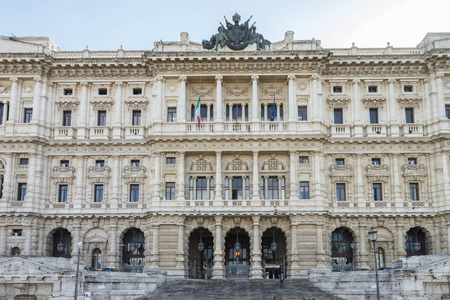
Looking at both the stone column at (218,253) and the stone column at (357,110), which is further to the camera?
the stone column at (357,110)

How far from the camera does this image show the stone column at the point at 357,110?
50656mm

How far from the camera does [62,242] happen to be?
50.8 m

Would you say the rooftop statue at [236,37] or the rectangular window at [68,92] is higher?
the rooftop statue at [236,37]

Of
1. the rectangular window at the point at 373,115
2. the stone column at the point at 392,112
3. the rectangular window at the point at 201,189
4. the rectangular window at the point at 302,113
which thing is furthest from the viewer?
the rectangular window at the point at 373,115

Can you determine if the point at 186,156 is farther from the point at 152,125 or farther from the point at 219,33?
the point at 219,33

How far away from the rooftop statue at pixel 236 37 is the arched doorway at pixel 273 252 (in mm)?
17233

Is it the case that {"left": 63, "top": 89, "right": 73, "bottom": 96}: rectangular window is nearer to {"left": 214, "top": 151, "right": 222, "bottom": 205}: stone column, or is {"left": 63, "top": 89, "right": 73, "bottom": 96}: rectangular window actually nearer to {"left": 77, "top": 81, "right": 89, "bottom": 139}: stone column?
{"left": 77, "top": 81, "right": 89, "bottom": 139}: stone column

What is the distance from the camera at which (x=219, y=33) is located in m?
52.2

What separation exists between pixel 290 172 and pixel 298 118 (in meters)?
5.22

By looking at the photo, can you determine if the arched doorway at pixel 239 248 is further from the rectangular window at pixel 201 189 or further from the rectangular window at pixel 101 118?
the rectangular window at pixel 101 118

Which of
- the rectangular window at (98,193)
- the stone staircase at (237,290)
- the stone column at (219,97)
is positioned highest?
the stone column at (219,97)

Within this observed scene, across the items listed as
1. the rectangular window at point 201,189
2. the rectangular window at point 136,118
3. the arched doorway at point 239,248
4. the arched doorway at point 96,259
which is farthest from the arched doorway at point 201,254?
the rectangular window at point 136,118

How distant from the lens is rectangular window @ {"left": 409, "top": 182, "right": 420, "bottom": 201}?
163 ft

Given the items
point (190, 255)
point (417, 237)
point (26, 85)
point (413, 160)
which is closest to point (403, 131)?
point (413, 160)
